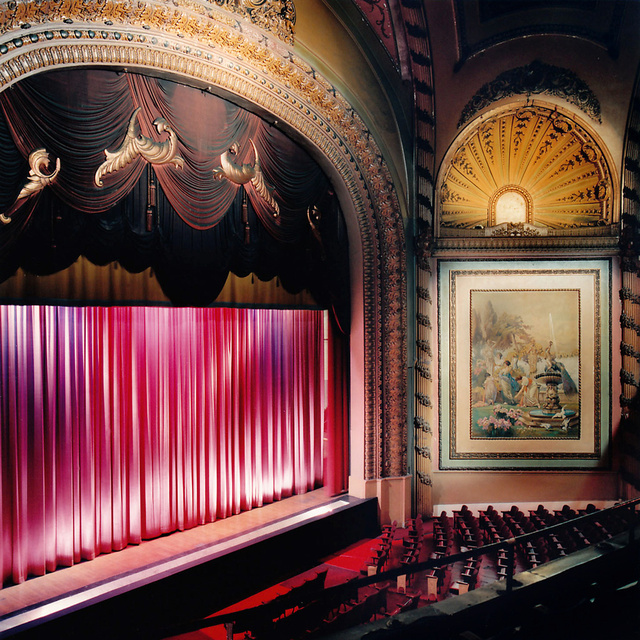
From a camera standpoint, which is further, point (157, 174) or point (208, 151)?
point (208, 151)

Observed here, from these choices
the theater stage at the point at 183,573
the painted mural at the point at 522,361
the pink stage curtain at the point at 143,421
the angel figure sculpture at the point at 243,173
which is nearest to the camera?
the theater stage at the point at 183,573


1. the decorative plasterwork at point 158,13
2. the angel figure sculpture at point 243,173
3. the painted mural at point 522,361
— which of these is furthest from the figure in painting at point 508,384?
the decorative plasterwork at point 158,13

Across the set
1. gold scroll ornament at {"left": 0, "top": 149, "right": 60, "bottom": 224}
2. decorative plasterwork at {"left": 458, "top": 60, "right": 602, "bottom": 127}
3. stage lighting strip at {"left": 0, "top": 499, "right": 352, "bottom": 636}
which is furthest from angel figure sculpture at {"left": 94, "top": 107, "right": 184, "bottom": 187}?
decorative plasterwork at {"left": 458, "top": 60, "right": 602, "bottom": 127}

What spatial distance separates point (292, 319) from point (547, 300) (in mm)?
3160

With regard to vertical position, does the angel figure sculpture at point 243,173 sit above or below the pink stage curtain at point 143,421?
above

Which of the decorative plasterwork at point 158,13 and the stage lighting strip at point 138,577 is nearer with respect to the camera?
the decorative plasterwork at point 158,13

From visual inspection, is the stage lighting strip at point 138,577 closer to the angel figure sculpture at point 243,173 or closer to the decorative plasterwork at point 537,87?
the angel figure sculpture at point 243,173

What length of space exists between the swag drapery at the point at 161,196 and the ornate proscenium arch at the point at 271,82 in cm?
16

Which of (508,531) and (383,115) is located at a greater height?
(383,115)

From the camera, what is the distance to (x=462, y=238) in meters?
6.69

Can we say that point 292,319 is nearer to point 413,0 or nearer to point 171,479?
point 171,479

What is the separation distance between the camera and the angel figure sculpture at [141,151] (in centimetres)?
378

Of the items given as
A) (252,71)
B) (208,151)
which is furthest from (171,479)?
(252,71)

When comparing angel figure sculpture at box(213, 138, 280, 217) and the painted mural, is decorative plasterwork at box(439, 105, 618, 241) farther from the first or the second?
angel figure sculpture at box(213, 138, 280, 217)
